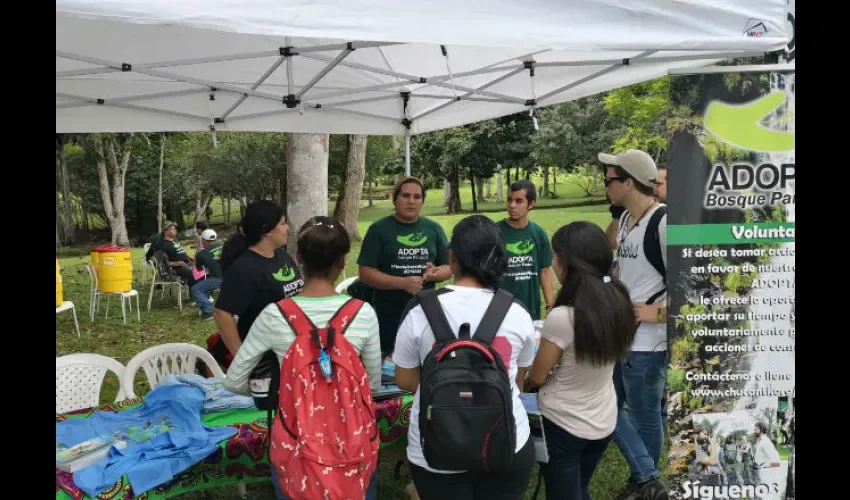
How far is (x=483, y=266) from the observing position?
6.83 ft

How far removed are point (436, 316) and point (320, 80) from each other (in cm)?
336

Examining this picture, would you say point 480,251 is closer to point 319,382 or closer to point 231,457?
point 319,382

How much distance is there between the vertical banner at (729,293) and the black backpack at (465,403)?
811mm

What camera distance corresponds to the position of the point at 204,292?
9.56 metres

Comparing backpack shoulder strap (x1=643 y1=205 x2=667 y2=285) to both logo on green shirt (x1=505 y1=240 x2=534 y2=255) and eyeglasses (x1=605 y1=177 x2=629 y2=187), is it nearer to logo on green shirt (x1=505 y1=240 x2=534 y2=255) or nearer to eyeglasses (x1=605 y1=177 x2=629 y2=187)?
eyeglasses (x1=605 y1=177 x2=629 y2=187)

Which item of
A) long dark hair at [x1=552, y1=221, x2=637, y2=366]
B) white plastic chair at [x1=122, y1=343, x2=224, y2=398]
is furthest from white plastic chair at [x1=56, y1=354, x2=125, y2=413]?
long dark hair at [x1=552, y1=221, x2=637, y2=366]

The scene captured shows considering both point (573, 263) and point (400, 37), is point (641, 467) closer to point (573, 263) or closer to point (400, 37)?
point (573, 263)

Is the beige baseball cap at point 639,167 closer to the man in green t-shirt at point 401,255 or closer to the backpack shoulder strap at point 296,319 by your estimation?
the man in green t-shirt at point 401,255

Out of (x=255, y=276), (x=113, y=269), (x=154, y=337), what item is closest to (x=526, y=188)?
(x=255, y=276)

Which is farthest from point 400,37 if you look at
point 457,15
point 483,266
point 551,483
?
point 551,483

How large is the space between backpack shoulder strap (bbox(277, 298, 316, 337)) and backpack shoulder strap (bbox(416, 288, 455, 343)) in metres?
0.38

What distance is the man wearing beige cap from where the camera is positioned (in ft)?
9.99

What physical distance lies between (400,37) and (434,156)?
94.4ft

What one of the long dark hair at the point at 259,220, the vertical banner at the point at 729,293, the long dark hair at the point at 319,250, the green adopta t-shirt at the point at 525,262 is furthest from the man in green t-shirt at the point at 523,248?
the long dark hair at the point at 319,250
